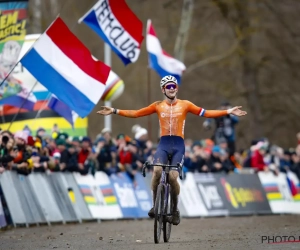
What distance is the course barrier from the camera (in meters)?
22.8

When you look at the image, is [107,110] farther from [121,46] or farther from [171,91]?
[121,46]

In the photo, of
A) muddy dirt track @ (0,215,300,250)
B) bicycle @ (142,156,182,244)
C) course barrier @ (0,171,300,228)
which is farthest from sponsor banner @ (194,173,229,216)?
bicycle @ (142,156,182,244)

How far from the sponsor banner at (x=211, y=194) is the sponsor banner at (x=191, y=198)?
17 cm

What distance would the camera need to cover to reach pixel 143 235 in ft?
64.8

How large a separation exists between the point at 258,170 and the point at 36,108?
744cm

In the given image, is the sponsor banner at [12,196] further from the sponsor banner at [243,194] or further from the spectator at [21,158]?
the sponsor banner at [243,194]

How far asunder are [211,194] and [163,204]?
39.2ft

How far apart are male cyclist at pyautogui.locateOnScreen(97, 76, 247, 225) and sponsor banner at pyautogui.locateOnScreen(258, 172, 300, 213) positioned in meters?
13.1

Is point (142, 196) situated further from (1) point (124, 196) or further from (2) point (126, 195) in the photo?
(1) point (124, 196)

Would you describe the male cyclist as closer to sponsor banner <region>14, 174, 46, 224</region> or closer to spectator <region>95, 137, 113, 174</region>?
sponsor banner <region>14, 174, 46, 224</region>

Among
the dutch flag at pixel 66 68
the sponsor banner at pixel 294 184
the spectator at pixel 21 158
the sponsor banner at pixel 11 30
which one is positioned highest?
the sponsor banner at pixel 11 30

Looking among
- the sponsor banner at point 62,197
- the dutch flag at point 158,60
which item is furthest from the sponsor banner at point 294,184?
the sponsor banner at point 62,197

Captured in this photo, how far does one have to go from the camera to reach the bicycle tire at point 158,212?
56.3ft

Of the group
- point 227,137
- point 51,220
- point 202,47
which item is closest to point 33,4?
point 202,47
